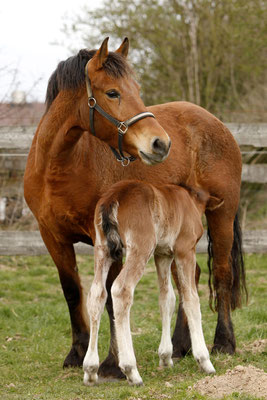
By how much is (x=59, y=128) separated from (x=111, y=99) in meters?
0.54

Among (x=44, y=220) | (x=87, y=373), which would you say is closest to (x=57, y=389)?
(x=87, y=373)

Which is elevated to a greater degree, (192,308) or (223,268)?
(192,308)

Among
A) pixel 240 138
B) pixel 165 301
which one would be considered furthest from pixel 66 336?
pixel 240 138

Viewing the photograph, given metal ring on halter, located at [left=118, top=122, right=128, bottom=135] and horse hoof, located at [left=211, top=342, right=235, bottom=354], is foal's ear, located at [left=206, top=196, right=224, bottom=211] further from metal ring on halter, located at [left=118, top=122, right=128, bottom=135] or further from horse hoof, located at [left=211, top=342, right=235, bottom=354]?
metal ring on halter, located at [left=118, top=122, right=128, bottom=135]

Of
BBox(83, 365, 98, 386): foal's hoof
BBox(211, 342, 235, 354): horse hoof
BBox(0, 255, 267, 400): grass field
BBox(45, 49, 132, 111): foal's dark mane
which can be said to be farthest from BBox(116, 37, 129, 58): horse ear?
BBox(211, 342, 235, 354): horse hoof

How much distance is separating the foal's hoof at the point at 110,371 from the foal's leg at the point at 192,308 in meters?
0.64

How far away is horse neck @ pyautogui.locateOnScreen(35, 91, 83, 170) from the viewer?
427 cm

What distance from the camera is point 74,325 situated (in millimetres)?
4953

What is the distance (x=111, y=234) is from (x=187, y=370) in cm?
127

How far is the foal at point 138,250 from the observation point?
3.85 meters

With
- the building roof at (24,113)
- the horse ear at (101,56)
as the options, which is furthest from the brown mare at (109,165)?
the building roof at (24,113)

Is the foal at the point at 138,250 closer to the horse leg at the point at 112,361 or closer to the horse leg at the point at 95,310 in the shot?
the horse leg at the point at 95,310

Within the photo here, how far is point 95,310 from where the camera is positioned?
154 inches

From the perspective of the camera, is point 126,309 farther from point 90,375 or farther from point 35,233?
point 35,233
